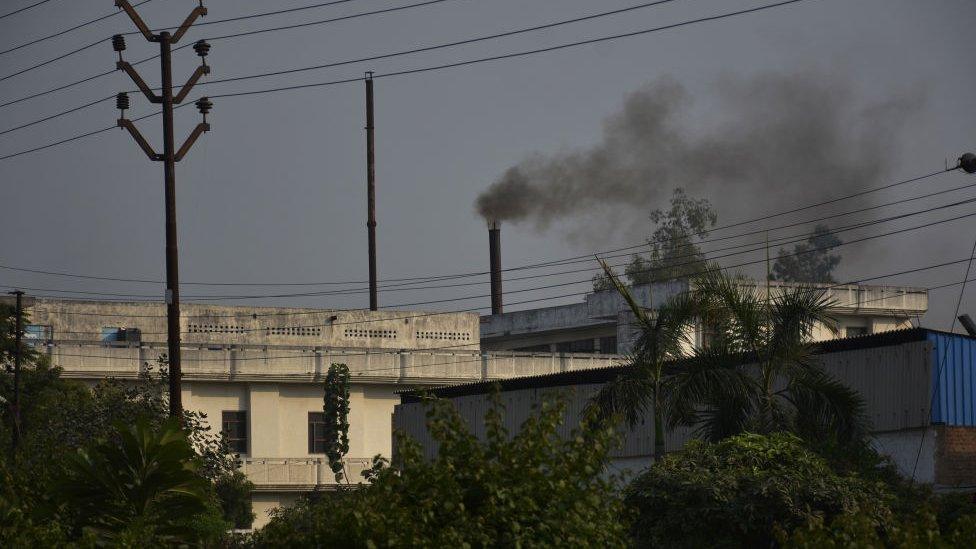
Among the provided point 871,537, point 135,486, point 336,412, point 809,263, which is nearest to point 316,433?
point 336,412

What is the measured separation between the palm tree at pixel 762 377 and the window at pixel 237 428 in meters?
27.2

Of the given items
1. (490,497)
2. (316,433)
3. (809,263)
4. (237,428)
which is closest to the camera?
(490,497)

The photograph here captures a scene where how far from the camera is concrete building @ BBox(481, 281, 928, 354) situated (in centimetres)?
5809

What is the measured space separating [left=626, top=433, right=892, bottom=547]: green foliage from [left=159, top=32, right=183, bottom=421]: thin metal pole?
31.3 ft

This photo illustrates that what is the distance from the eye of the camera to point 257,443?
47844mm

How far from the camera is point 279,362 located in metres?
48.9

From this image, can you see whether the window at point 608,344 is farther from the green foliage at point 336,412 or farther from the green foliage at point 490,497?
the green foliage at point 490,497

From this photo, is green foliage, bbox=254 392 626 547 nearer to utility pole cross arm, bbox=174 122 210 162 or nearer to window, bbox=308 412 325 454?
utility pole cross arm, bbox=174 122 210 162

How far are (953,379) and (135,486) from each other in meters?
14.3

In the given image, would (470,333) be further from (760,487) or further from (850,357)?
(760,487)

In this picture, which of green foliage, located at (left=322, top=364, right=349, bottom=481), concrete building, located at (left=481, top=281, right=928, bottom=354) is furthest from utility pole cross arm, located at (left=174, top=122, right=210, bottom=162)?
concrete building, located at (left=481, top=281, right=928, bottom=354)

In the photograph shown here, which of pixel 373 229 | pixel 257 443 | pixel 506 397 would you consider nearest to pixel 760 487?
pixel 506 397

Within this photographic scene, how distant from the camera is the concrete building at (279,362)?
47469 mm

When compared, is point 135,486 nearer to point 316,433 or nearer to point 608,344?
point 316,433
